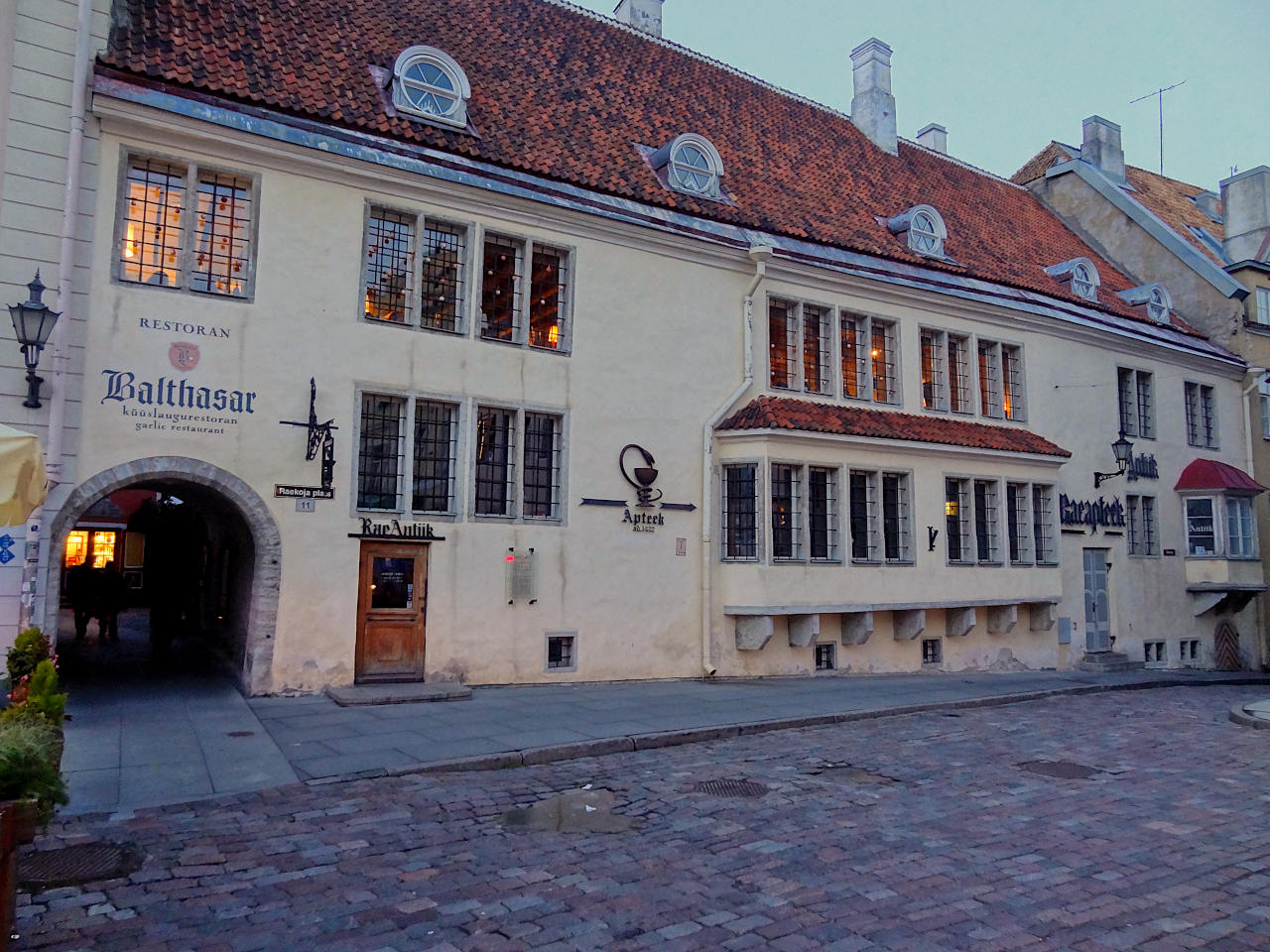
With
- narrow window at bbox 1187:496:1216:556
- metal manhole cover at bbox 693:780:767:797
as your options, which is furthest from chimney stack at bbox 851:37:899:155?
metal manhole cover at bbox 693:780:767:797

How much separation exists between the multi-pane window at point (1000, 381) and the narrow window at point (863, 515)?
447 cm

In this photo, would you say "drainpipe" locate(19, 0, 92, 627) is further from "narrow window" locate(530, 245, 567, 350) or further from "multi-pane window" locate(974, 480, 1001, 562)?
"multi-pane window" locate(974, 480, 1001, 562)

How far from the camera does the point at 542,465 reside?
585 inches

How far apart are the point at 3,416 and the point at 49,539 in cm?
152

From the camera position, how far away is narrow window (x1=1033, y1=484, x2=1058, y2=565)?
20.2 meters

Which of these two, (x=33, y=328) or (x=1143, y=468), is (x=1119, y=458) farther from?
(x=33, y=328)

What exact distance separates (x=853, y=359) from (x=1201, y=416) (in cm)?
1309

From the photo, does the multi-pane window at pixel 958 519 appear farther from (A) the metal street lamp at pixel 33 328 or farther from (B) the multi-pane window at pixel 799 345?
(A) the metal street lamp at pixel 33 328

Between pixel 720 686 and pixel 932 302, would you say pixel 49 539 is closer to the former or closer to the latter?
pixel 720 686

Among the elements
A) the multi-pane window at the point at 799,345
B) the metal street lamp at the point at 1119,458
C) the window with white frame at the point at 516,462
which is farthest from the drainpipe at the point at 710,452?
the metal street lamp at the point at 1119,458

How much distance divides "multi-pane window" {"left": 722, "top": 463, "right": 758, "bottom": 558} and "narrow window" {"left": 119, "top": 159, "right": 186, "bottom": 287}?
9.43 metres

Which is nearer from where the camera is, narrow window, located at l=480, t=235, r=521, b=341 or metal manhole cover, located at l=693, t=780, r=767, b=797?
metal manhole cover, located at l=693, t=780, r=767, b=797

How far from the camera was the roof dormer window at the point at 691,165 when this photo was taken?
17.0m

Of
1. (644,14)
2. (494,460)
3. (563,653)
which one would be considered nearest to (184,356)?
(494,460)
